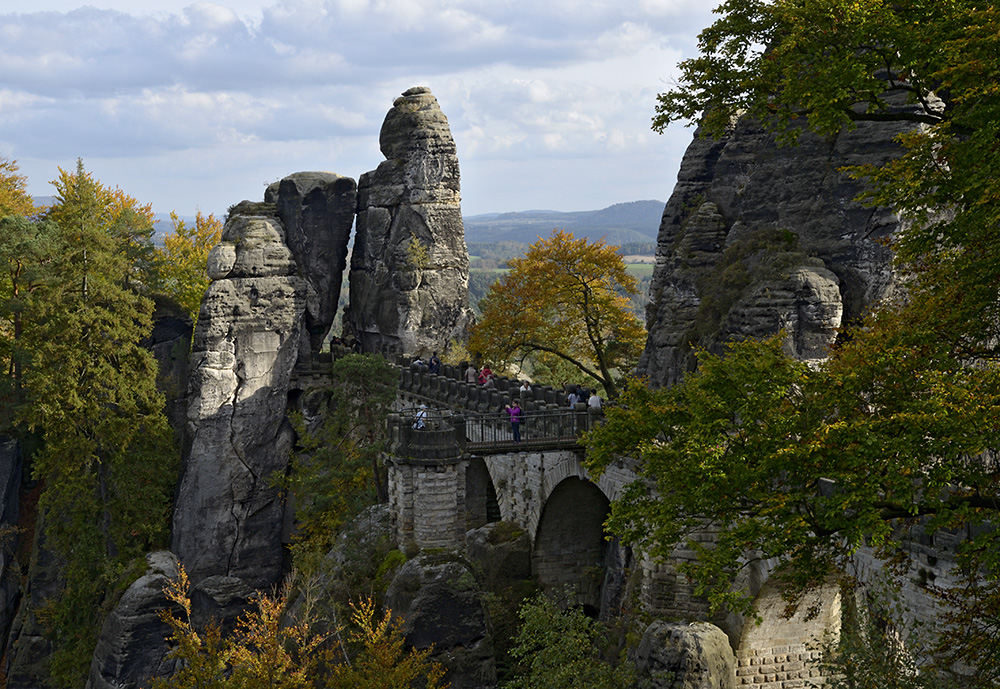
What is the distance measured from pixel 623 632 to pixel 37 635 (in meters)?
A: 28.2

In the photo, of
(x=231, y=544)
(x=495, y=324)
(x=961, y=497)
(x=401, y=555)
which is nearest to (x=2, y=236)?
(x=231, y=544)

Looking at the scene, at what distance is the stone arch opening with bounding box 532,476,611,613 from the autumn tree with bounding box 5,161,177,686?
17265mm

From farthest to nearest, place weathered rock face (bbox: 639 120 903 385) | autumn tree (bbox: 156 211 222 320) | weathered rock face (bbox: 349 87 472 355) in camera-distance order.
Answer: autumn tree (bbox: 156 211 222 320) → weathered rock face (bbox: 349 87 472 355) → weathered rock face (bbox: 639 120 903 385)

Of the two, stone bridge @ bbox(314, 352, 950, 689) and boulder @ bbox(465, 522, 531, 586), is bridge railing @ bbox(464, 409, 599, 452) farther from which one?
boulder @ bbox(465, 522, 531, 586)

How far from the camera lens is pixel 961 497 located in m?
11.5

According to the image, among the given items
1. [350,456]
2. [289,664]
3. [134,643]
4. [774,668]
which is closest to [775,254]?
[774,668]

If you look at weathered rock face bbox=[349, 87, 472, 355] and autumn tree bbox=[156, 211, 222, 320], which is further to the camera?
autumn tree bbox=[156, 211, 222, 320]

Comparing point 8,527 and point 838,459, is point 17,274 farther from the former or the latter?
point 838,459

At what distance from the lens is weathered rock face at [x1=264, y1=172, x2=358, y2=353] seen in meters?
45.0

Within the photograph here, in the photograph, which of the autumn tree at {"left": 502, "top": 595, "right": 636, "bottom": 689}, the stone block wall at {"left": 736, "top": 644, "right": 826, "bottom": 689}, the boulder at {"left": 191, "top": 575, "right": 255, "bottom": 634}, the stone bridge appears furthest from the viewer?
the boulder at {"left": 191, "top": 575, "right": 255, "bottom": 634}

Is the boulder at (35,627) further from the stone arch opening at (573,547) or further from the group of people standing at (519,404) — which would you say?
the stone arch opening at (573,547)

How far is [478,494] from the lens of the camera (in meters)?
32.7

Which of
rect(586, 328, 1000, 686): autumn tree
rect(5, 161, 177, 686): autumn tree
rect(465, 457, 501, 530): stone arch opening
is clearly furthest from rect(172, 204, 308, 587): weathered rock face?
rect(586, 328, 1000, 686): autumn tree

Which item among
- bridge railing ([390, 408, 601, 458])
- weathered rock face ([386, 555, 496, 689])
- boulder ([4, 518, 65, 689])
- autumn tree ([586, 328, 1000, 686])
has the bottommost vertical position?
boulder ([4, 518, 65, 689])
